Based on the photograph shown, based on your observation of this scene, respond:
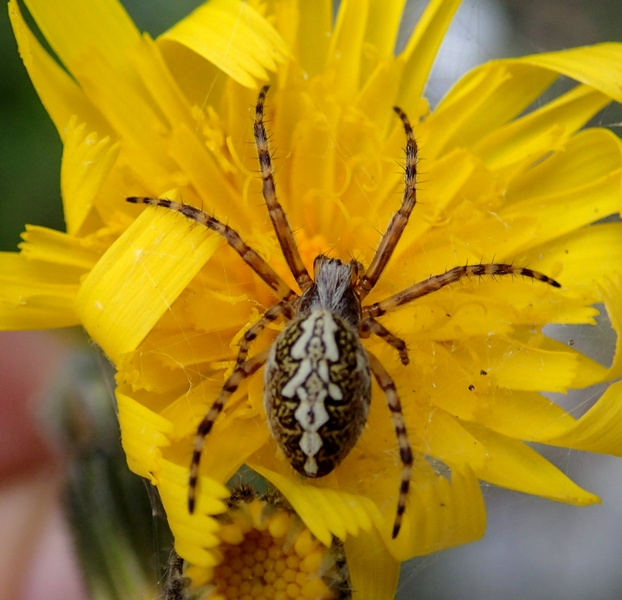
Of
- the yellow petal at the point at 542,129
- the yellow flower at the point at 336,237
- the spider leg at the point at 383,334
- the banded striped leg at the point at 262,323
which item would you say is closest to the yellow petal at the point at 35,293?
the yellow flower at the point at 336,237

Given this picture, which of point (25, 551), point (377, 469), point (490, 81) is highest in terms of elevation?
point (490, 81)

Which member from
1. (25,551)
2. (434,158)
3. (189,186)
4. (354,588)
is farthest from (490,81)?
(25,551)

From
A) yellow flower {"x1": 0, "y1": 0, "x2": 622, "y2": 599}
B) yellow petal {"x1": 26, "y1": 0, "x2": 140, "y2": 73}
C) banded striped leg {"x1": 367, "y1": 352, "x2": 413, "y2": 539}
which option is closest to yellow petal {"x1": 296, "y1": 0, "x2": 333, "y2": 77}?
yellow flower {"x1": 0, "y1": 0, "x2": 622, "y2": 599}

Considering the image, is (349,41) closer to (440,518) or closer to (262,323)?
(262,323)

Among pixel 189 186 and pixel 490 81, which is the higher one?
pixel 490 81

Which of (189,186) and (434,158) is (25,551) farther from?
(434,158)

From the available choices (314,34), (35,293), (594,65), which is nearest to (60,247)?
(35,293)
